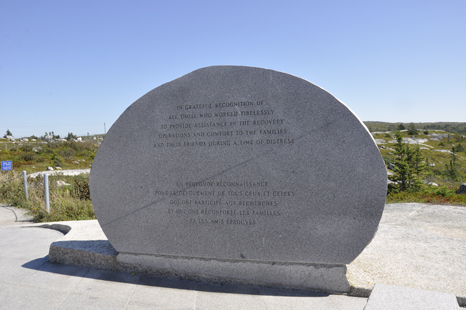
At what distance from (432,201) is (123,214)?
10.3m

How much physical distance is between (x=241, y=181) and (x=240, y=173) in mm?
114

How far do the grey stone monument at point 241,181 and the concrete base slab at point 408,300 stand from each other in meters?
1.31

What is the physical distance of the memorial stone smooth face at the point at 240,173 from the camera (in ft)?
12.2

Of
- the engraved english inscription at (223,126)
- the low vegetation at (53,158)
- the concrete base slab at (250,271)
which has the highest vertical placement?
the engraved english inscription at (223,126)

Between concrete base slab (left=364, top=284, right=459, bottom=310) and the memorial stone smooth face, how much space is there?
4.30 feet

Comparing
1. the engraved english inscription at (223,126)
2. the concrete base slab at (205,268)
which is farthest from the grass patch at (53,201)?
the engraved english inscription at (223,126)

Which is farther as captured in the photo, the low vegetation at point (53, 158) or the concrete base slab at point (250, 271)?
the low vegetation at point (53, 158)

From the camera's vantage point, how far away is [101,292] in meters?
3.78

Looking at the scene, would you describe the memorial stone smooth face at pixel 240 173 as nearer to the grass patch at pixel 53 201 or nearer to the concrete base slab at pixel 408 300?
the concrete base slab at pixel 408 300

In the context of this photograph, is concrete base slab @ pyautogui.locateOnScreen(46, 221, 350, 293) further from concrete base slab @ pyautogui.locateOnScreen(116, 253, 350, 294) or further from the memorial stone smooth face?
the memorial stone smooth face

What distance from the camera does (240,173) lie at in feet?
13.1

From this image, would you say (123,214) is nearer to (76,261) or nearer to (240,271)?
(76,261)

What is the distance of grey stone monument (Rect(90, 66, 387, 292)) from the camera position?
3732 millimetres

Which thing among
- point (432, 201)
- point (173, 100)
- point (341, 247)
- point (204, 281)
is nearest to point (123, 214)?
point (204, 281)
